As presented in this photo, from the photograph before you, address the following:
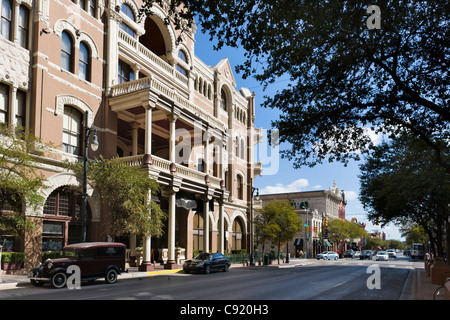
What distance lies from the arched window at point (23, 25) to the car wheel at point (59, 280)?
13748mm

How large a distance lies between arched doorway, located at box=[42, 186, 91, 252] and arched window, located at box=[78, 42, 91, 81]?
788 centimetres

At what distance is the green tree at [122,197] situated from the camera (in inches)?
894

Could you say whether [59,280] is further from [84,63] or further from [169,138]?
[169,138]

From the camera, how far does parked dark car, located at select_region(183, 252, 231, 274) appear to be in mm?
27141

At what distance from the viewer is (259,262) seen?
137 feet

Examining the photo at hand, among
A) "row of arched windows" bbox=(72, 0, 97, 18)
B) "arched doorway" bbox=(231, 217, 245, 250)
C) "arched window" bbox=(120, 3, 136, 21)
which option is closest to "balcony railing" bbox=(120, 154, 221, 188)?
"row of arched windows" bbox=(72, 0, 97, 18)

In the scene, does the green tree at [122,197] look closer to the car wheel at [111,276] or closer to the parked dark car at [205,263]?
the car wheel at [111,276]

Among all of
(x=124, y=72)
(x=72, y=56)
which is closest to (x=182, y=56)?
(x=124, y=72)

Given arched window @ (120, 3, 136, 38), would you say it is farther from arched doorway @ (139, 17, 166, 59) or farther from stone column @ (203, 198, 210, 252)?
stone column @ (203, 198, 210, 252)

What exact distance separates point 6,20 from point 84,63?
5.88 metres

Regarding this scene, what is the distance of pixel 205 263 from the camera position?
27.4 meters
